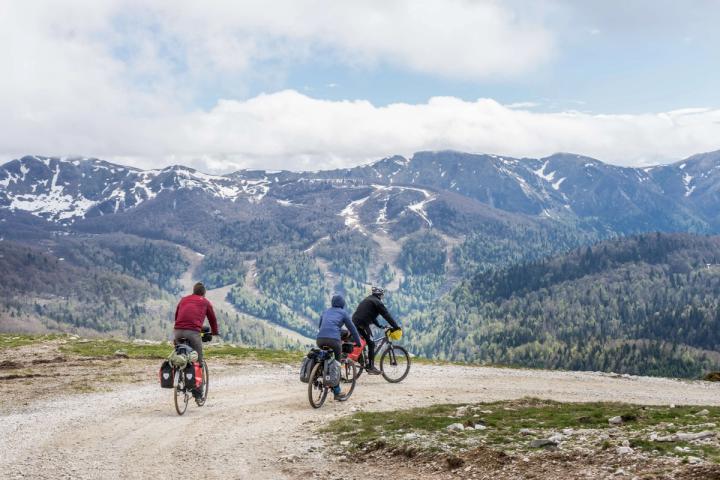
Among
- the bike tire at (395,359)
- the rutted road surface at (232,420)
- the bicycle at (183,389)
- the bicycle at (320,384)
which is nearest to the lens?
the rutted road surface at (232,420)

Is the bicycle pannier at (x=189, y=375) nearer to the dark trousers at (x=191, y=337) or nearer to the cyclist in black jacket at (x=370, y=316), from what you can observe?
the dark trousers at (x=191, y=337)

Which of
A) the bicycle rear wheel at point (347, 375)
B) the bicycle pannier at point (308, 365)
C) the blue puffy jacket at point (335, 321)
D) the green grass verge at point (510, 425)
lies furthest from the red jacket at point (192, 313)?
Result: the green grass verge at point (510, 425)

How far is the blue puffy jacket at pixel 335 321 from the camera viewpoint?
952 inches

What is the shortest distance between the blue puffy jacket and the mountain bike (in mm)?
3902

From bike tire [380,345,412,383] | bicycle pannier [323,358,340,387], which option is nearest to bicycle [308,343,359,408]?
bicycle pannier [323,358,340,387]

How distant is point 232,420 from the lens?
2114 centimetres

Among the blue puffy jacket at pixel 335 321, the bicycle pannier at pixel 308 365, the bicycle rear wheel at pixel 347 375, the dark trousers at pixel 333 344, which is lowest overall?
the bicycle rear wheel at pixel 347 375

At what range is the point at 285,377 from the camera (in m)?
31.9

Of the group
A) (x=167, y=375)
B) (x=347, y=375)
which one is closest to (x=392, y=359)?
(x=347, y=375)

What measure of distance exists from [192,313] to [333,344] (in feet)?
18.4

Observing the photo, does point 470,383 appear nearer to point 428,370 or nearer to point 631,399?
point 428,370

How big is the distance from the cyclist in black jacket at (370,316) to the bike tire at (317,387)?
4.52 m

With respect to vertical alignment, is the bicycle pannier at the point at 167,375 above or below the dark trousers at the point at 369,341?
below

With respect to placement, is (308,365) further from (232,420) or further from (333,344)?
(232,420)
